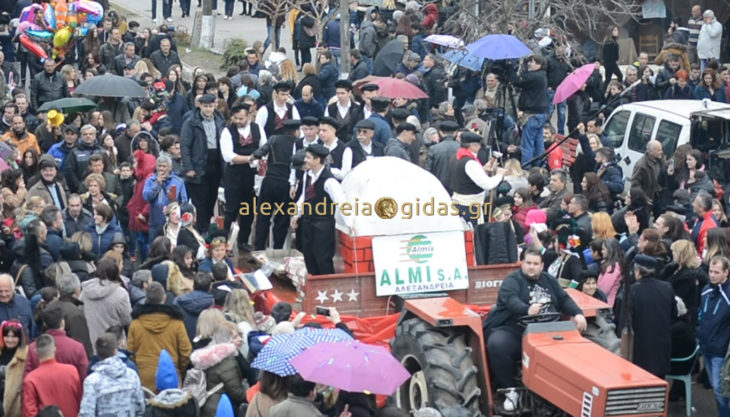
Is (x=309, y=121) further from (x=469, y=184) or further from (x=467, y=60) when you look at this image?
(x=467, y=60)

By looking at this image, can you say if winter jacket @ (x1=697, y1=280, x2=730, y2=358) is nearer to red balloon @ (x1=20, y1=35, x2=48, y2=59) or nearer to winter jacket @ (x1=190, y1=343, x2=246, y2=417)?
winter jacket @ (x1=190, y1=343, x2=246, y2=417)

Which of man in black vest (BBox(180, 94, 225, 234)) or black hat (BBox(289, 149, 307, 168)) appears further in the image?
man in black vest (BBox(180, 94, 225, 234))

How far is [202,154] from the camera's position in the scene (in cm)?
1805

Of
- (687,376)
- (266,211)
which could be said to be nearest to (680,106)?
(266,211)

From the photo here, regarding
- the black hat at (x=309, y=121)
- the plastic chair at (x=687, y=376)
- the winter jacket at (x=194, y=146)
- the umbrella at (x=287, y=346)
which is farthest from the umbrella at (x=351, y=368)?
the winter jacket at (x=194, y=146)

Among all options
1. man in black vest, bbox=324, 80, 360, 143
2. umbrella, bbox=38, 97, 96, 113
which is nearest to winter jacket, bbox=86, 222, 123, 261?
man in black vest, bbox=324, 80, 360, 143

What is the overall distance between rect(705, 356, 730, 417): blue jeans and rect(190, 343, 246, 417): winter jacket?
15.1ft

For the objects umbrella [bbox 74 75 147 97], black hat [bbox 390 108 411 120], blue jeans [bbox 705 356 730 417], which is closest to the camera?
blue jeans [bbox 705 356 730 417]

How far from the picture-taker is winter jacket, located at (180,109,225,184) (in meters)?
18.0

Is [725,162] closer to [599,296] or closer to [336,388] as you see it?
[599,296]

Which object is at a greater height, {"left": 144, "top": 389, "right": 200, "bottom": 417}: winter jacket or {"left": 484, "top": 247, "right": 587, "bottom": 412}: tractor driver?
{"left": 484, "top": 247, "right": 587, "bottom": 412}: tractor driver

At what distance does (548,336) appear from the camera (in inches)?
450

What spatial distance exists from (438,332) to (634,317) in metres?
2.38

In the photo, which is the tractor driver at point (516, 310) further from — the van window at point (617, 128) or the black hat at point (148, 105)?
the van window at point (617, 128)
